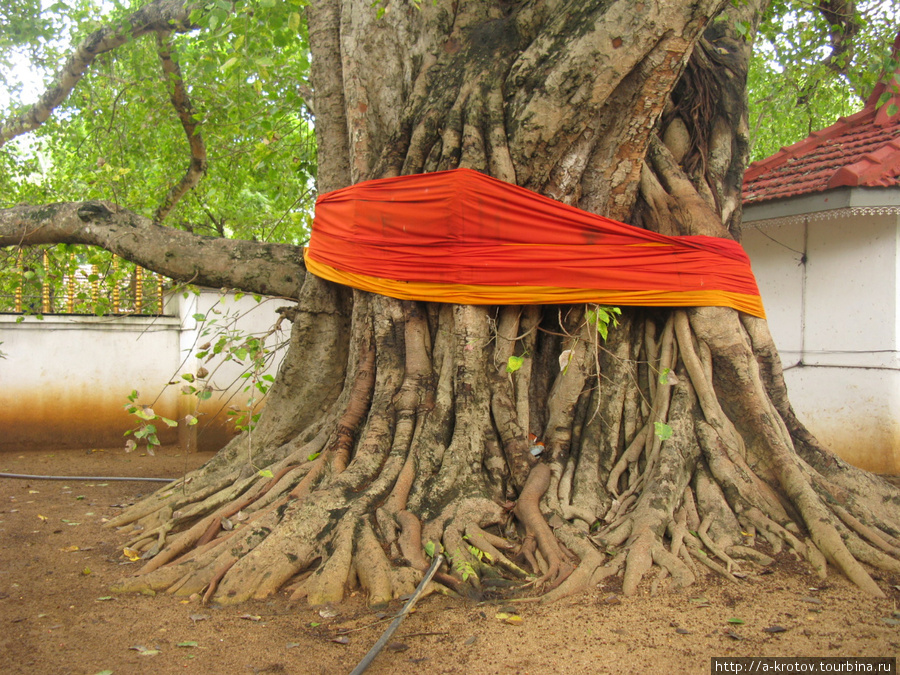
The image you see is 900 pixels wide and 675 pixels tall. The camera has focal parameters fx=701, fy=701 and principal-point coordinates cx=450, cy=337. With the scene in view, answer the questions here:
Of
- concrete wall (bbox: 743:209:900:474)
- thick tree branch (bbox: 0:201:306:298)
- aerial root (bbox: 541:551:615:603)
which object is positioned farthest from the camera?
concrete wall (bbox: 743:209:900:474)

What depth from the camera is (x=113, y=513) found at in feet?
16.5

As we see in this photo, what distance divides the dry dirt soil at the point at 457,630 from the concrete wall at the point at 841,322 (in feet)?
10.6

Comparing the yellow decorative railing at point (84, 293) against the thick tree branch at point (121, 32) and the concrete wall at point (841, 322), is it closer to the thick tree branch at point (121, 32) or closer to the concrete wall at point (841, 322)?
the thick tree branch at point (121, 32)

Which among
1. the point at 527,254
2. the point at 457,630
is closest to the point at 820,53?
the point at 527,254

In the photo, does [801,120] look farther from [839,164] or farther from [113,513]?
[113,513]

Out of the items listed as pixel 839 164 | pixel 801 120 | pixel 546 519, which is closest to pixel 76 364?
pixel 546 519

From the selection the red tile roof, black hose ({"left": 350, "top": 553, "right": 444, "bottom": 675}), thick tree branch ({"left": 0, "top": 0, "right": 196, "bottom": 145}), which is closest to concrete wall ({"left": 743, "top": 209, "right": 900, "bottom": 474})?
the red tile roof

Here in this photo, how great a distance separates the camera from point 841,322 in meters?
6.25

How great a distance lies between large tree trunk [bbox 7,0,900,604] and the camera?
3.37 m

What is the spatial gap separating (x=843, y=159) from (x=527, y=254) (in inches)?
157

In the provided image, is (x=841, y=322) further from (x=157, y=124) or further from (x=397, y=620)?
(x=157, y=124)

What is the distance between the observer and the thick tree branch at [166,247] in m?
5.00

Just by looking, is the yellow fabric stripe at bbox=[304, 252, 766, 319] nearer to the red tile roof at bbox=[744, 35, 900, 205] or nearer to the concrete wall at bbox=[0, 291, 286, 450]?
the red tile roof at bbox=[744, 35, 900, 205]

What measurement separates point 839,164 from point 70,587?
6501 mm
